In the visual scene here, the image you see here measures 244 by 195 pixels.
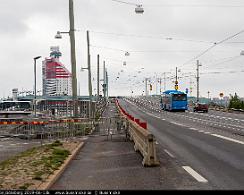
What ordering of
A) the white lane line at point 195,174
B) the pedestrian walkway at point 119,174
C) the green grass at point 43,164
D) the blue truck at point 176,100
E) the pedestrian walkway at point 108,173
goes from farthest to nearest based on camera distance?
1. the blue truck at point 176,100
2. the green grass at point 43,164
3. the white lane line at point 195,174
4. the pedestrian walkway at point 108,173
5. the pedestrian walkway at point 119,174

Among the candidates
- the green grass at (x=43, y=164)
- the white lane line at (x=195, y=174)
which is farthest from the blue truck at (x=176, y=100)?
the white lane line at (x=195, y=174)

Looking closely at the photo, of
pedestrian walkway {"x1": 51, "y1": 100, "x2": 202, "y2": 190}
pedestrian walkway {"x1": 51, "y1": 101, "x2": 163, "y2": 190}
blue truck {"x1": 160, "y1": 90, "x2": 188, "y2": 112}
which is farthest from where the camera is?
blue truck {"x1": 160, "y1": 90, "x2": 188, "y2": 112}

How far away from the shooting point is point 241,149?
1786cm

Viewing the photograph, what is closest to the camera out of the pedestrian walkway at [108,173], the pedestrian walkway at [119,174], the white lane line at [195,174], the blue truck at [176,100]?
the pedestrian walkway at [119,174]

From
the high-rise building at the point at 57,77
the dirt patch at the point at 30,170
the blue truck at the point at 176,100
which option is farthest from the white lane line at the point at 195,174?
the blue truck at the point at 176,100

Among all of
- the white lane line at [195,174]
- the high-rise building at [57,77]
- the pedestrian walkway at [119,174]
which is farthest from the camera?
the high-rise building at [57,77]

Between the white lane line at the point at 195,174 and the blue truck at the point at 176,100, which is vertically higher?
the blue truck at the point at 176,100

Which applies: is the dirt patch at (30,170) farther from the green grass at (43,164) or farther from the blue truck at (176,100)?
the blue truck at (176,100)

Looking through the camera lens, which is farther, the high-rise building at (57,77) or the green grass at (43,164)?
the high-rise building at (57,77)

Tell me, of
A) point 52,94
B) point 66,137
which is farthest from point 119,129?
point 52,94

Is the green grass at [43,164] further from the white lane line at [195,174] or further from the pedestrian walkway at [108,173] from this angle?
the white lane line at [195,174]

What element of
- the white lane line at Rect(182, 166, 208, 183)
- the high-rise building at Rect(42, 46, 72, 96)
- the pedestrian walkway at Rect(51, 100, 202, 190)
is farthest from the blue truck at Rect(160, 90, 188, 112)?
the white lane line at Rect(182, 166, 208, 183)

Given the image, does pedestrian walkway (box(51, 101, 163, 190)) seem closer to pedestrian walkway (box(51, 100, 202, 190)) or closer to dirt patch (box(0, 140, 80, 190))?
pedestrian walkway (box(51, 100, 202, 190))

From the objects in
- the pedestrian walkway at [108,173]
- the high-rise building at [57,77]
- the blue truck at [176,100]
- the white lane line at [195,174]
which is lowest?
the pedestrian walkway at [108,173]
